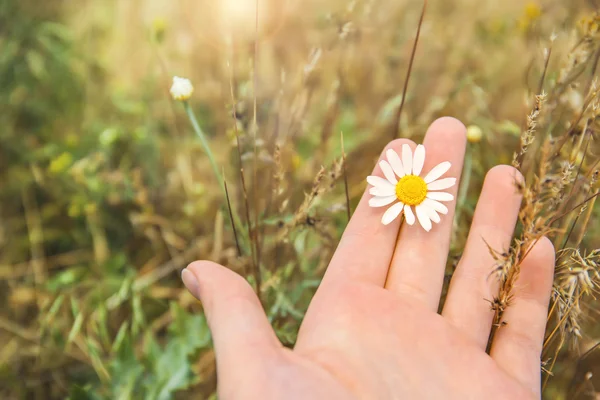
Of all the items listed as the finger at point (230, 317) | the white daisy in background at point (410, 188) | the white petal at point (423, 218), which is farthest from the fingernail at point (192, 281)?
the white petal at point (423, 218)

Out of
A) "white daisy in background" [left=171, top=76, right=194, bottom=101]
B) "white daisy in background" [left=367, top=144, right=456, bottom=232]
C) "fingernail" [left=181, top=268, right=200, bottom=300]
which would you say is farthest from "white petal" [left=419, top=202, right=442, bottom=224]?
"white daisy in background" [left=171, top=76, right=194, bottom=101]

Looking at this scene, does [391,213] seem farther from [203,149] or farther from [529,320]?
[203,149]

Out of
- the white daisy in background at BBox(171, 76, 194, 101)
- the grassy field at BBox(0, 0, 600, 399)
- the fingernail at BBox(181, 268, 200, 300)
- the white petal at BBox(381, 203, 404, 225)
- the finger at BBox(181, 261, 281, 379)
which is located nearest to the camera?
the finger at BBox(181, 261, 281, 379)

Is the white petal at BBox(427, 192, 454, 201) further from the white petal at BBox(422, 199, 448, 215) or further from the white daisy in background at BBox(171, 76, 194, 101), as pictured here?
the white daisy in background at BBox(171, 76, 194, 101)

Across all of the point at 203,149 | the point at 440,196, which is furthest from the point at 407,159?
the point at 203,149

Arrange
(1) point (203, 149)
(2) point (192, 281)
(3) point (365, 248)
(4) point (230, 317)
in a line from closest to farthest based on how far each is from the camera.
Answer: (4) point (230, 317) → (2) point (192, 281) → (3) point (365, 248) → (1) point (203, 149)

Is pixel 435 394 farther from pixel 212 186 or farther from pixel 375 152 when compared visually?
pixel 212 186
